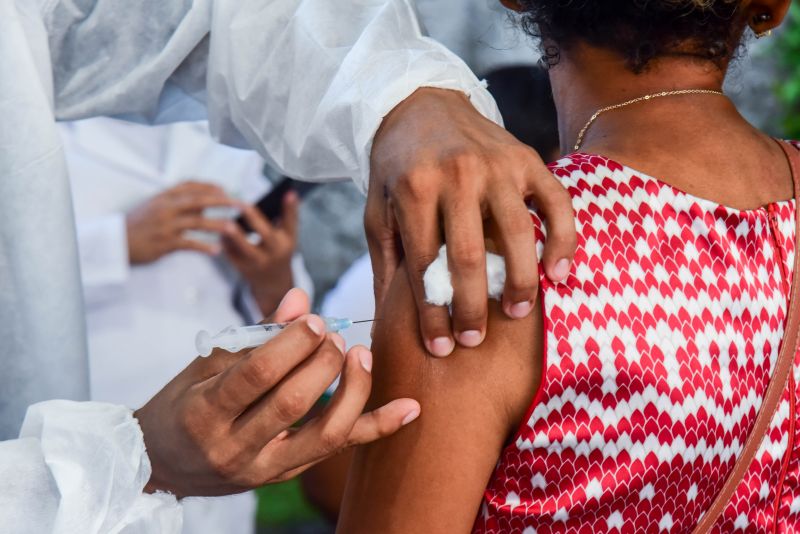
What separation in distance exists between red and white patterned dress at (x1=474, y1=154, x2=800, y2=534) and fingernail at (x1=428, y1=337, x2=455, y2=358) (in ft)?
0.32

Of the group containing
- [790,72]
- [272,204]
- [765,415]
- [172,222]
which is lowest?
[790,72]

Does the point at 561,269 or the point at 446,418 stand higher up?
the point at 561,269

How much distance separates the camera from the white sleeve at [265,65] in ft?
3.92

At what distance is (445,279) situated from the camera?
89 centimetres

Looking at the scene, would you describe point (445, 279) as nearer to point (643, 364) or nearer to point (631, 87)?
point (643, 364)

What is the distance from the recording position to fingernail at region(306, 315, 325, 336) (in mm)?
828

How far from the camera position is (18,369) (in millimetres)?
1361

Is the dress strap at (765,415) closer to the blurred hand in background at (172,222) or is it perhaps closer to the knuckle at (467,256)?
the knuckle at (467,256)

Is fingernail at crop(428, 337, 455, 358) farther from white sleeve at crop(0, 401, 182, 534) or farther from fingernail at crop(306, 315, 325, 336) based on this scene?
white sleeve at crop(0, 401, 182, 534)

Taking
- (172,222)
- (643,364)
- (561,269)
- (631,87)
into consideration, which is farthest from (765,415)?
(172,222)

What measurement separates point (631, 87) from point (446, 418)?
451mm

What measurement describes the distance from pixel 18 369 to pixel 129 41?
21.1 inches

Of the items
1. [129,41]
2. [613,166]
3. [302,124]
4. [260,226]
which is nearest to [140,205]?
[260,226]

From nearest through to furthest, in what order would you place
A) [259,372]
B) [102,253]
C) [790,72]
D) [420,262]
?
1. [259,372]
2. [420,262]
3. [102,253]
4. [790,72]
